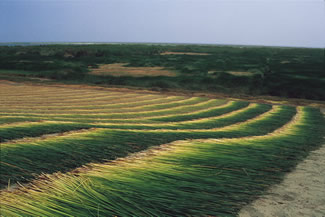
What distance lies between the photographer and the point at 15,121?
4.56m

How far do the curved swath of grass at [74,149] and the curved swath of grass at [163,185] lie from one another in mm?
350

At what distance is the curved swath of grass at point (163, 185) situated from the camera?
1905 mm

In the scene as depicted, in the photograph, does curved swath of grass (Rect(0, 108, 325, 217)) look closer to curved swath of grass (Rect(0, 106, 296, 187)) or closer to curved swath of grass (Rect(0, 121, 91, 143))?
curved swath of grass (Rect(0, 106, 296, 187))

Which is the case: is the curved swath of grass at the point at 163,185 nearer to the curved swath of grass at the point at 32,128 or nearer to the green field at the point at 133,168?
the green field at the point at 133,168

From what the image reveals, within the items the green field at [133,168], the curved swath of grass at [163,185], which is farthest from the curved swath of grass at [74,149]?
the curved swath of grass at [163,185]

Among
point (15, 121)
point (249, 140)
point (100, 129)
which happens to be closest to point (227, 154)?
point (249, 140)

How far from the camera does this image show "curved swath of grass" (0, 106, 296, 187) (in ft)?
8.84

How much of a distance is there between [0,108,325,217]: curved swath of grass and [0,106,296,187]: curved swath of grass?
0.35m

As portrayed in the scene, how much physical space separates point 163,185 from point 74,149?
1.42 meters

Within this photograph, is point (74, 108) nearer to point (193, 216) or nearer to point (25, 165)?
point (25, 165)

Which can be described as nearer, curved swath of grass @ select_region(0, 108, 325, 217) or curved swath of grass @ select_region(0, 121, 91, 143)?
curved swath of grass @ select_region(0, 108, 325, 217)

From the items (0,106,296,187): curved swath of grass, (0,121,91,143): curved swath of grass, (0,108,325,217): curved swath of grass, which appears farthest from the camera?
(0,121,91,143): curved swath of grass

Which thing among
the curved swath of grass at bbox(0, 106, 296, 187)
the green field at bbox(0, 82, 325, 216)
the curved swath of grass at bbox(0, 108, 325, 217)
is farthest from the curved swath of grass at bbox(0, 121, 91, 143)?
the curved swath of grass at bbox(0, 108, 325, 217)

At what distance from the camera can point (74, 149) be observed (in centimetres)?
325
